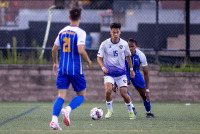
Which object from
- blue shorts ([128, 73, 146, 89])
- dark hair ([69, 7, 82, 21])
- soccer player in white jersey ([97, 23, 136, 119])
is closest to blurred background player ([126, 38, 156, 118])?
blue shorts ([128, 73, 146, 89])

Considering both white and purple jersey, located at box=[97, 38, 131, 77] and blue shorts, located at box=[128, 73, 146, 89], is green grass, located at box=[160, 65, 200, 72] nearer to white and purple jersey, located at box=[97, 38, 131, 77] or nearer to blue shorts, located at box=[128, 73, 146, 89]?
blue shorts, located at box=[128, 73, 146, 89]

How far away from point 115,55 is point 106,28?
7083 mm

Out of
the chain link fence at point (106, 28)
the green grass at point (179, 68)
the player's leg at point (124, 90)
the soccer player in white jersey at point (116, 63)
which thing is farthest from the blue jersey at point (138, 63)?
the green grass at point (179, 68)

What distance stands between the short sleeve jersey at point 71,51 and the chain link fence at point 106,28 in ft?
23.5

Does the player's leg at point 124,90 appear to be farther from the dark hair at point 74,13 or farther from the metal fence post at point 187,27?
the metal fence post at point 187,27

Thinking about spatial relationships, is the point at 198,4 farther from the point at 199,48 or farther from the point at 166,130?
the point at 166,130

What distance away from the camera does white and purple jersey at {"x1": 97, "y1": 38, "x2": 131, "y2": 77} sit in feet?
31.0

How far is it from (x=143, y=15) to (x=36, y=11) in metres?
4.26

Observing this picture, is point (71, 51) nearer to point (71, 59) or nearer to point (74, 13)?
→ point (71, 59)

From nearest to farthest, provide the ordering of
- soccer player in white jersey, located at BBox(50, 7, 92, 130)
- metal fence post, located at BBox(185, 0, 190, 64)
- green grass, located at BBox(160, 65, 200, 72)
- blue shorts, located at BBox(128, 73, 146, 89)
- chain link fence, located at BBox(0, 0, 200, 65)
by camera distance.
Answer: soccer player in white jersey, located at BBox(50, 7, 92, 130), blue shorts, located at BBox(128, 73, 146, 89), green grass, located at BBox(160, 65, 200, 72), chain link fence, located at BBox(0, 0, 200, 65), metal fence post, located at BBox(185, 0, 190, 64)

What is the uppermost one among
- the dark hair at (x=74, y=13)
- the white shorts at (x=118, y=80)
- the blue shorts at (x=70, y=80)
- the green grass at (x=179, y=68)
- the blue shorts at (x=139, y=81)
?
the dark hair at (x=74, y=13)

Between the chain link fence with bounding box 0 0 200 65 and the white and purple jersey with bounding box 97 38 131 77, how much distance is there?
497cm

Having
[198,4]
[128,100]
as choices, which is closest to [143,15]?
[198,4]

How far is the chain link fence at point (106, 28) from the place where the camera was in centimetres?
1480
